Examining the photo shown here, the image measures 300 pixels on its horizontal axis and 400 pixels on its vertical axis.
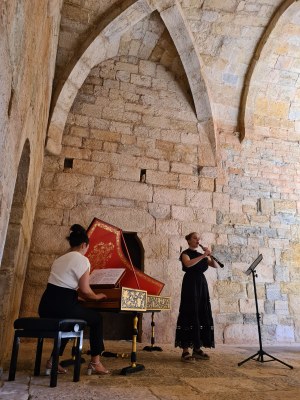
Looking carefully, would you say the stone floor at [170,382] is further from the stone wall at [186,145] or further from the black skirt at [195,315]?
the stone wall at [186,145]

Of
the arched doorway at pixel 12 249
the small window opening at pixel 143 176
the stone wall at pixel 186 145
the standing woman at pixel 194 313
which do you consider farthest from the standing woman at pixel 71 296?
the small window opening at pixel 143 176

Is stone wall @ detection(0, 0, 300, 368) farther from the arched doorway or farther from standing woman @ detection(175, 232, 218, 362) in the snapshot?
standing woman @ detection(175, 232, 218, 362)

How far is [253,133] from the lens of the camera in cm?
626

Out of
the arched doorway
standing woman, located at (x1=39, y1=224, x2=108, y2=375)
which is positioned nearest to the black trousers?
standing woman, located at (x1=39, y1=224, x2=108, y2=375)

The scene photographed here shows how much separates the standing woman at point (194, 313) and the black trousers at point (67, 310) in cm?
120

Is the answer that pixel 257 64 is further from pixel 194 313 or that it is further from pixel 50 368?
pixel 50 368

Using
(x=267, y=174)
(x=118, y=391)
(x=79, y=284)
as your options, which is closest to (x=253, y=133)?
(x=267, y=174)

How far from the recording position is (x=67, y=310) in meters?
2.43

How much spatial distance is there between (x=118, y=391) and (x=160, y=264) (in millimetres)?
3051

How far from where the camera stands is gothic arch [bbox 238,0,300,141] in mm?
5430

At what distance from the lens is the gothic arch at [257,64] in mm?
5430

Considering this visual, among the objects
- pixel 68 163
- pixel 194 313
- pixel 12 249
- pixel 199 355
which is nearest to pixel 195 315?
pixel 194 313

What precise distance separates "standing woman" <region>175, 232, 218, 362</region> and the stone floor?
0.54 ft

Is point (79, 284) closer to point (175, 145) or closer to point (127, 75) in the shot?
point (175, 145)
